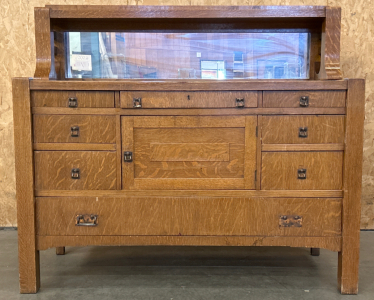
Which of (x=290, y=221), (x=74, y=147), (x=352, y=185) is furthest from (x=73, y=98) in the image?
(x=352, y=185)

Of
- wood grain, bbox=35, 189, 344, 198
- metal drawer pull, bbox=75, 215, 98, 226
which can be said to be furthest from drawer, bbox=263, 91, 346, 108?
metal drawer pull, bbox=75, 215, 98, 226

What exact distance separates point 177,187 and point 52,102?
808 mm

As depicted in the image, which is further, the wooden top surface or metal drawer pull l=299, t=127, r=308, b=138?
the wooden top surface

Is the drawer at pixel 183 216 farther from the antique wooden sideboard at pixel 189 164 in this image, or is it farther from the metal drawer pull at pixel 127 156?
the metal drawer pull at pixel 127 156

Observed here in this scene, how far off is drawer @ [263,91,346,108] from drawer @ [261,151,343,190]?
26 cm

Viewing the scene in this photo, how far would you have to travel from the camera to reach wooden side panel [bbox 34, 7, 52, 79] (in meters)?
2.15

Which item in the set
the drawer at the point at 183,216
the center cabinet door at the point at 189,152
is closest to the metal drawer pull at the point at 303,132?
the center cabinet door at the point at 189,152

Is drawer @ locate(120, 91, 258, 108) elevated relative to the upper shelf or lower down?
lower down

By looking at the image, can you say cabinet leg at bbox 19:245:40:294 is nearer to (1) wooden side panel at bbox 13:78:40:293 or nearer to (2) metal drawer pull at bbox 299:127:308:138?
(1) wooden side panel at bbox 13:78:40:293

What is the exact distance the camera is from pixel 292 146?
200cm

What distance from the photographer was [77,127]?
2.00m

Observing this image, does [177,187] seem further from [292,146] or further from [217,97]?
[292,146]

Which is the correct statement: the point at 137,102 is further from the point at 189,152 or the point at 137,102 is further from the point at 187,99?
the point at 189,152

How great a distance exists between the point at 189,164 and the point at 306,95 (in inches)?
28.3
